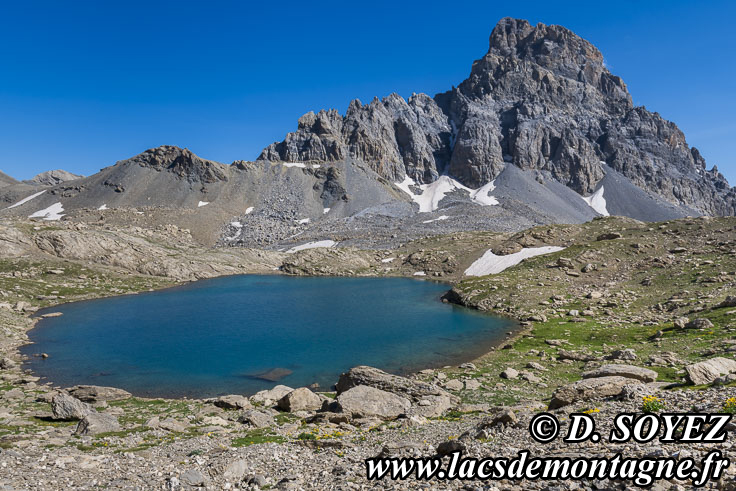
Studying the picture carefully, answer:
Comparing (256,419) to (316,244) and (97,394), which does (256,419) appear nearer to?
(97,394)

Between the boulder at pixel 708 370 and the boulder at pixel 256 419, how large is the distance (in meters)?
23.9

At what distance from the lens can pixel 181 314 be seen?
233 feet

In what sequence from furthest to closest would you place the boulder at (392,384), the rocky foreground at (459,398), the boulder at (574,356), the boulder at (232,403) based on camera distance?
the boulder at (574,356) < the boulder at (392,384) < the boulder at (232,403) < the rocky foreground at (459,398)

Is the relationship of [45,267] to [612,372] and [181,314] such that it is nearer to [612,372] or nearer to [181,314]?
[181,314]

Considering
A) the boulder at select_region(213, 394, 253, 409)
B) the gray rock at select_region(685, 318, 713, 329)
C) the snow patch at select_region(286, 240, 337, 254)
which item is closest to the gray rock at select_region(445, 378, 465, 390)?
the boulder at select_region(213, 394, 253, 409)

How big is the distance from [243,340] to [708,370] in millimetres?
48567

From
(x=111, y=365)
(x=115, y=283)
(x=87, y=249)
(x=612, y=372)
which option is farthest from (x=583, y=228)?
(x=87, y=249)

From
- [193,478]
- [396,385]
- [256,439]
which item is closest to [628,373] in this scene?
[396,385]

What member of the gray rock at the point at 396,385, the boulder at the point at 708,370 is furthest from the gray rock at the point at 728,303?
the gray rock at the point at 396,385

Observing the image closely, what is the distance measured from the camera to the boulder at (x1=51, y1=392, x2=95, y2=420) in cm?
2444

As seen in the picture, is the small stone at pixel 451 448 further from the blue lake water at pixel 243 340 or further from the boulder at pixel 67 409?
the blue lake water at pixel 243 340

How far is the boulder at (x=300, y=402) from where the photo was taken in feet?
91.2

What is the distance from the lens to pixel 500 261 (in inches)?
4250

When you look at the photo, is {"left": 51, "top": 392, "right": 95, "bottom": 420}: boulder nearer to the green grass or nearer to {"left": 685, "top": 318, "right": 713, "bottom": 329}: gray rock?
the green grass
